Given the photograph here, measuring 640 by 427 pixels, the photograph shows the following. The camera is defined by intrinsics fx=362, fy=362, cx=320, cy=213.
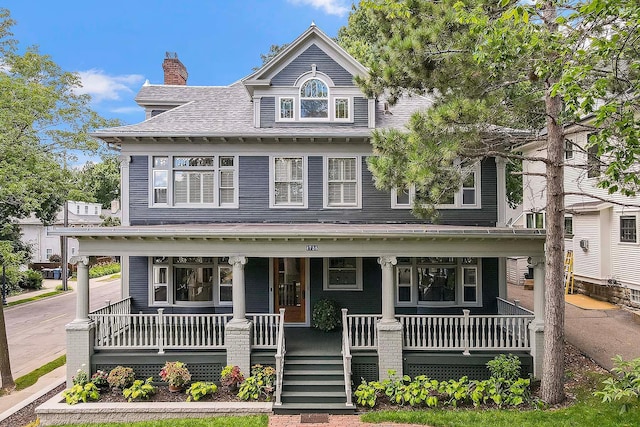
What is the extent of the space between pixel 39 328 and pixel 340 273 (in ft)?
47.2

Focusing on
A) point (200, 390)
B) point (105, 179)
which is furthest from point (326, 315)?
point (105, 179)

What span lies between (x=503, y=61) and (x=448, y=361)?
6.85m

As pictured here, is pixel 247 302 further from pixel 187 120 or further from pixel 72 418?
pixel 187 120

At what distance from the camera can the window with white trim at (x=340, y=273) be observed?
36.8 ft

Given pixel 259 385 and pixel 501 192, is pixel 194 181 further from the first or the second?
pixel 501 192

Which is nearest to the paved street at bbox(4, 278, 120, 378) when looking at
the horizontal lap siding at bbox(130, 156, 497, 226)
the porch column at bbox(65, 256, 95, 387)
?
the porch column at bbox(65, 256, 95, 387)

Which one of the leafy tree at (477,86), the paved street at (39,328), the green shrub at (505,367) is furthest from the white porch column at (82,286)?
the green shrub at (505,367)

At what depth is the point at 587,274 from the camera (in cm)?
1595

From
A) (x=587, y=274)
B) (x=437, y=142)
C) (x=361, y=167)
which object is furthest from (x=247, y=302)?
(x=587, y=274)

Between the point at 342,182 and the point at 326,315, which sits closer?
the point at 326,315

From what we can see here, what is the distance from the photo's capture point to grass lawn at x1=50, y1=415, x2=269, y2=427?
7430mm

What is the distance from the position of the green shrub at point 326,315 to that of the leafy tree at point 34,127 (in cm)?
858

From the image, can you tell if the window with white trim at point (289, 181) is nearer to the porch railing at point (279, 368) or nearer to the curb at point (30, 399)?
the porch railing at point (279, 368)

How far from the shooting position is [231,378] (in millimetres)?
8570
